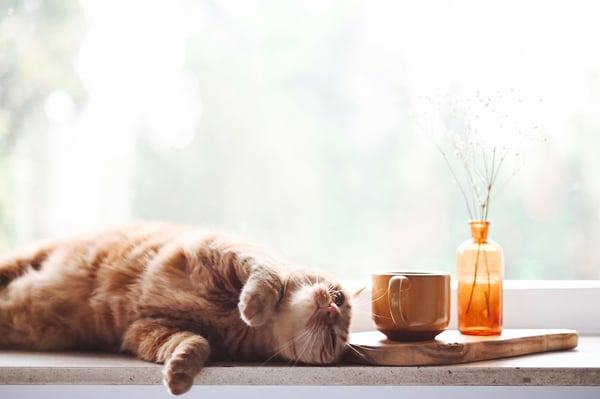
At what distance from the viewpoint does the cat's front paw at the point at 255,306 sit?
1077mm

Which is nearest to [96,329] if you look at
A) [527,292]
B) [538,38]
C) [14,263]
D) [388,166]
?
[14,263]

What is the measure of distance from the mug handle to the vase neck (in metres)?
Result: 0.23

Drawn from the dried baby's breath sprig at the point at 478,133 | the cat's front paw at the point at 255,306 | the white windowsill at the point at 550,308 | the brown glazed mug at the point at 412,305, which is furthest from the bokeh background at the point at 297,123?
the cat's front paw at the point at 255,306

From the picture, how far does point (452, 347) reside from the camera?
1.16m

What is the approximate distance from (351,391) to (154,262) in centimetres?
47

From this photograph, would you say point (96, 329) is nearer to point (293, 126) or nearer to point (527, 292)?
point (293, 126)

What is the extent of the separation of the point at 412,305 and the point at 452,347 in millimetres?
99

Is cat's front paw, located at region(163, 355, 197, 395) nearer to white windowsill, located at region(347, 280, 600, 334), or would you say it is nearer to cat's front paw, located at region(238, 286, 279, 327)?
cat's front paw, located at region(238, 286, 279, 327)

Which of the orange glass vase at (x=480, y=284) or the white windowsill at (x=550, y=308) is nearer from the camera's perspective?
the orange glass vase at (x=480, y=284)

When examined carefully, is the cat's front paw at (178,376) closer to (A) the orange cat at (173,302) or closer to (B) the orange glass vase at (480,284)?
(A) the orange cat at (173,302)

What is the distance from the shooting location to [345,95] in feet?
5.48

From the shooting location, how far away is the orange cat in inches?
45.2

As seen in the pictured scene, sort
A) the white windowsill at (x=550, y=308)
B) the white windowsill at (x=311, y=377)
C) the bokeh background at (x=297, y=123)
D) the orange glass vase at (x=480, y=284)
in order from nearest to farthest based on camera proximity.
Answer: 1. the white windowsill at (x=311, y=377)
2. the orange glass vase at (x=480, y=284)
3. the white windowsill at (x=550, y=308)
4. the bokeh background at (x=297, y=123)

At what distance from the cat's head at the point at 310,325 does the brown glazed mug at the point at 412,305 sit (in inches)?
3.2
